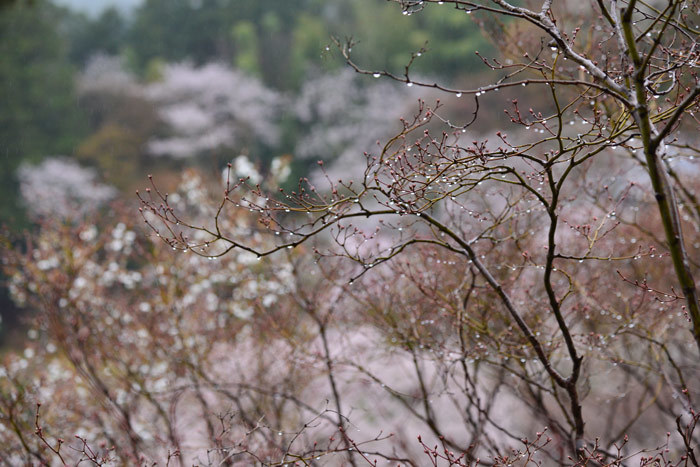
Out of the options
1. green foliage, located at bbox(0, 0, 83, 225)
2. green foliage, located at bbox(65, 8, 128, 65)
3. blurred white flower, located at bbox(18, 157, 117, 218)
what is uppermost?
green foliage, located at bbox(65, 8, 128, 65)

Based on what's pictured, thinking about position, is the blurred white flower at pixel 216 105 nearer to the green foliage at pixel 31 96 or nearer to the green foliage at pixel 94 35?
the green foliage at pixel 31 96

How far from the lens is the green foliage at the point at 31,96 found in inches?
510

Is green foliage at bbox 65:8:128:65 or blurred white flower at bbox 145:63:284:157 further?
green foliage at bbox 65:8:128:65

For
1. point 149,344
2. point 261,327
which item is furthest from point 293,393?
point 149,344

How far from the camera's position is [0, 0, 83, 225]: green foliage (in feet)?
42.5

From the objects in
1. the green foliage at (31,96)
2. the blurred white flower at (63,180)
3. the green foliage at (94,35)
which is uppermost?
the green foliage at (94,35)

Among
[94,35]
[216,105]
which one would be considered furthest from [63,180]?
[94,35]

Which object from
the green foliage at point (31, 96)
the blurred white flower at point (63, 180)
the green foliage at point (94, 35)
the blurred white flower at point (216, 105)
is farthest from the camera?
the green foliage at point (94, 35)

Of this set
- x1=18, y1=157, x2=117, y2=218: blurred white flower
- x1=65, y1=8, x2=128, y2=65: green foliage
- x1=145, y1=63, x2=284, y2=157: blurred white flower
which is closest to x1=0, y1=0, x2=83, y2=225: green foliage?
x1=18, y1=157, x2=117, y2=218: blurred white flower

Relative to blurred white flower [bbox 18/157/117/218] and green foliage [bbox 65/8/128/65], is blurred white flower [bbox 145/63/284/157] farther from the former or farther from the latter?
green foliage [bbox 65/8/128/65]

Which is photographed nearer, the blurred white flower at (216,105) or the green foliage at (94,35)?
the blurred white flower at (216,105)

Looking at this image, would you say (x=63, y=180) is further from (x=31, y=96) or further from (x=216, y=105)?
(x=216, y=105)

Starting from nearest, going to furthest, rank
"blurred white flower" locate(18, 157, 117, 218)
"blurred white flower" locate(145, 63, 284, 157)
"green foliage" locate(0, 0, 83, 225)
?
"blurred white flower" locate(18, 157, 117, 218)
"green foliage" locate(0, 0, 83, 225)
"blurred white flower" locate(145, 63, 284, 157)

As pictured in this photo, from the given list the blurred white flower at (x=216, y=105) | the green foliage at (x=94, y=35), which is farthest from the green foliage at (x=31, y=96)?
the green foliage at (x=94, y=35)
